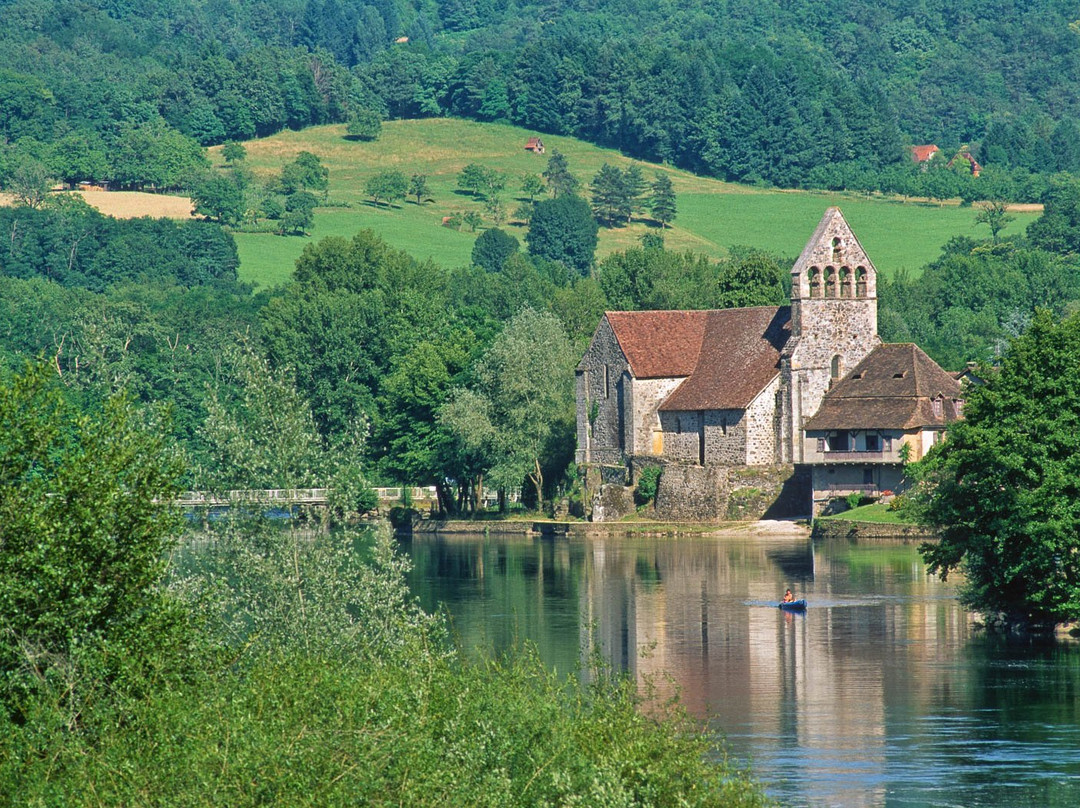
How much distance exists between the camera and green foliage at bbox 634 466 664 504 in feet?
292

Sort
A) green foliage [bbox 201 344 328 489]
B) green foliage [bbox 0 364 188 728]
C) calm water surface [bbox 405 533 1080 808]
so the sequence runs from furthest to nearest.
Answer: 1. green foliage [bbox 201 344 328 489]
2. calm water surface [bbox 405 533 1080 808]
3. green foliage [bbox 0 364 188 728]

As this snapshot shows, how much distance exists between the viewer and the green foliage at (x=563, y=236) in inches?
7559

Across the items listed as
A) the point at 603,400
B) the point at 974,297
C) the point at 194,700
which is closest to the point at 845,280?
the point at 603,400

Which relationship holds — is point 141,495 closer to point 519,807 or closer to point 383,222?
point 519,807

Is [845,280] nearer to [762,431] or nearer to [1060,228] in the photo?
[762,431]

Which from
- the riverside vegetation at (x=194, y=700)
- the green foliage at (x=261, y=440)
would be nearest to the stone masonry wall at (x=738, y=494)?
the green foliage at (x=261, y=440)

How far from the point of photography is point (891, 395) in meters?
84.8

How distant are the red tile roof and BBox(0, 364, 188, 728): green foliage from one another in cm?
5914

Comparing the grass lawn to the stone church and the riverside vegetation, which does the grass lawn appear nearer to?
the stone church

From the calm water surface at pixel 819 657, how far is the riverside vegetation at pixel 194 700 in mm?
5054

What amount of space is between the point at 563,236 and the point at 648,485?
347 feet

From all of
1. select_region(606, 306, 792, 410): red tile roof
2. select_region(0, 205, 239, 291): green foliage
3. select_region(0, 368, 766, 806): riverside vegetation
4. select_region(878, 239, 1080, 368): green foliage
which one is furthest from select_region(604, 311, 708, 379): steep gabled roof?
select_region(0, 205, 239, 291): green foliage

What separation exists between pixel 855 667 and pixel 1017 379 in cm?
825

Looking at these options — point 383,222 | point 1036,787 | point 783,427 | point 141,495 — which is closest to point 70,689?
point 141,495
